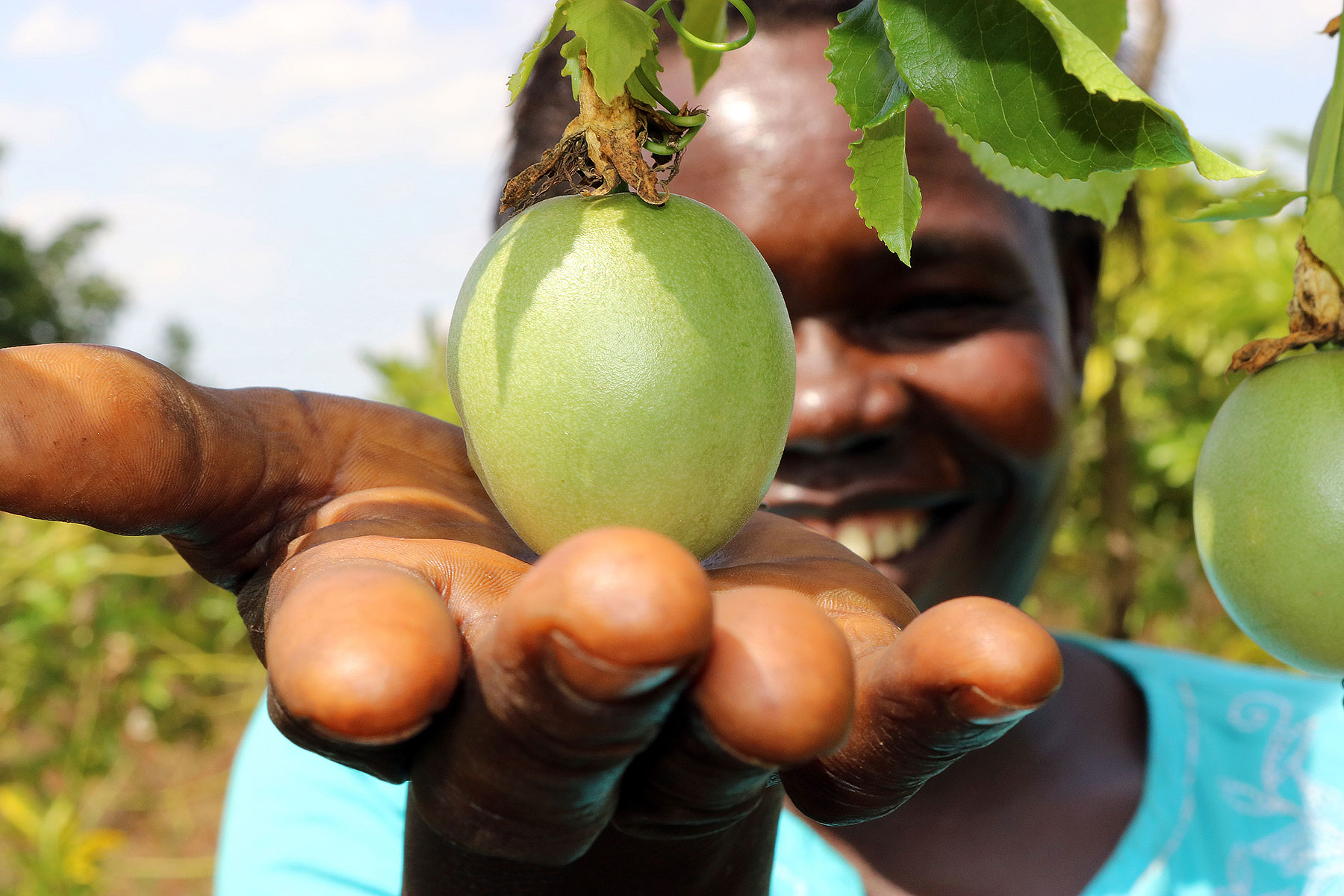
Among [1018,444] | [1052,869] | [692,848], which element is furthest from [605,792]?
[1052,869]

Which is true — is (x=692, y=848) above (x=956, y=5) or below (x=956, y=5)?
below

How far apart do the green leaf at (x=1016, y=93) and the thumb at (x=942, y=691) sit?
32 cm

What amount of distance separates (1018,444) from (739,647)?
1423mm

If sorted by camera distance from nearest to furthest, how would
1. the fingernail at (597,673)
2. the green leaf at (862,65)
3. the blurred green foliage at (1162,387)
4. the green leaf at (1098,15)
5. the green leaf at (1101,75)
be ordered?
the fingernail at (597,673) < the green leaf at (1101,75) < the green leaf at (862,65) < the green leaf at (1098,15) < the blurred green foliage at (1162,387)

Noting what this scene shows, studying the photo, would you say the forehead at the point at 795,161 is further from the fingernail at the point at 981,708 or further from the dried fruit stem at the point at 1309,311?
the fingernail at the point at 981,708

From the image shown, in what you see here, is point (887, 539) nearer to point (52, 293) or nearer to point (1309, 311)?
point (1309, 311)

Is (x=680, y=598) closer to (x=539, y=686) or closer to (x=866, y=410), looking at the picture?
(x=539, y=686)

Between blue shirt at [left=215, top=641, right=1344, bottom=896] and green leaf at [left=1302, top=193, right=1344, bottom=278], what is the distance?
1.25 metres

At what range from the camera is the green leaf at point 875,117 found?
737 mm

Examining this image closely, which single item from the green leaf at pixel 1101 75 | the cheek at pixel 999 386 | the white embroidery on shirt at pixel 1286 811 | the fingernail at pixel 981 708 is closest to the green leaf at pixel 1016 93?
the green leaf at pixel 1101 75

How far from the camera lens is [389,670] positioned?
20.1 inches

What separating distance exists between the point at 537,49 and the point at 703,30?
30 cm

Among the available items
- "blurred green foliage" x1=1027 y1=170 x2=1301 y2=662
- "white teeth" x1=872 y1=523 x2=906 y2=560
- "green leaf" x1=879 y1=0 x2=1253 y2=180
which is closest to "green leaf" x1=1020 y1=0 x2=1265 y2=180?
"green leaf" x1=879 y1=0 x2=1253 y2=180

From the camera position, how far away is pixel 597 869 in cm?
88
